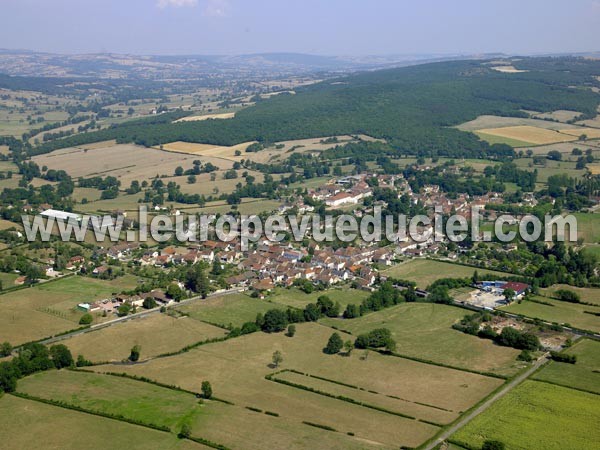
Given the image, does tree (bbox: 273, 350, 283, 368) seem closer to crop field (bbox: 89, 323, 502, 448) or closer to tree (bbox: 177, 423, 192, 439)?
crop field (bbox: 89, 323, 502, 448)

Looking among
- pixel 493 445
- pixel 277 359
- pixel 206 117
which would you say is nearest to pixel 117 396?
pixel 277 359

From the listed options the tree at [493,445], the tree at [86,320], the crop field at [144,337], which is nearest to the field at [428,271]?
the crop field at [144,337]

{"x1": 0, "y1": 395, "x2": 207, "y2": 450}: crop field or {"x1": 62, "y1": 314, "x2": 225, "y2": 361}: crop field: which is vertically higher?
A: {"x1": 0, "y1": 395, "x2": 207, "y2": 450}: crop field

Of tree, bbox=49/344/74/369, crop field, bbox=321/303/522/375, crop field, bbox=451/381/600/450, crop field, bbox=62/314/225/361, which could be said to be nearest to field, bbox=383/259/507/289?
crop field, bbox=321/303/522/375

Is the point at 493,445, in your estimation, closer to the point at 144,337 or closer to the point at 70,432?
the point at 70,432

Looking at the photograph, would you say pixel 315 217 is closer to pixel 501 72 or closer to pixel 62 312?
pixel 62 312

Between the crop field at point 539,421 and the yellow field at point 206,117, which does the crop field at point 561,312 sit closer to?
the crop field at point 539,421

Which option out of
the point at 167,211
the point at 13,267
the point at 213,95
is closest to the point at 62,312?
the point at 13,267
